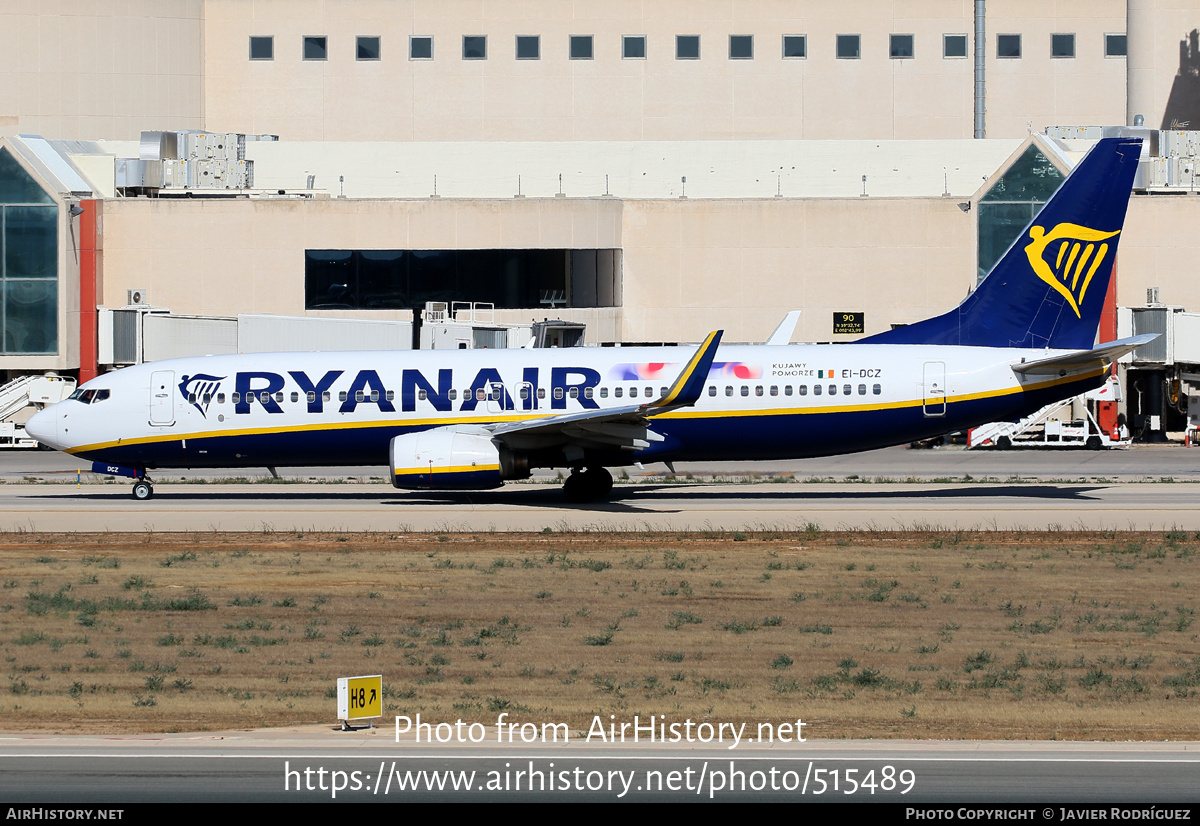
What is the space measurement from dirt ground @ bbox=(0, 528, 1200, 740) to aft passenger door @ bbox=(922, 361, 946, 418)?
654 cm

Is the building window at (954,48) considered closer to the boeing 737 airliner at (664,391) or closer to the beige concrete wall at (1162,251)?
the beige concrete wall at (1162,251)

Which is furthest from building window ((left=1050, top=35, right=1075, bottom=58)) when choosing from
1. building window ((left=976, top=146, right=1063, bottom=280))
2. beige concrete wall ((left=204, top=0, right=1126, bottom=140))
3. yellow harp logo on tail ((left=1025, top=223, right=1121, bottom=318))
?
yellow harp logo on tail ((left=1025, top=223, right=1121, bottom=318))

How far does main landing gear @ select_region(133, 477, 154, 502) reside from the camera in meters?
37.9

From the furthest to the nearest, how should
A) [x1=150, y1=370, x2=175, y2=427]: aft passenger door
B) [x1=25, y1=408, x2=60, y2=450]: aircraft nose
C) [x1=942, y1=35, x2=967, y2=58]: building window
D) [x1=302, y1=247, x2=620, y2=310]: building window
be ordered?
[x1=942, y1=35, x2=967, y2=58]: building window
[x1=302, y1=247, x2=620, y2=310]: building window
[x1=25, y1=408, x2=60, y2=450]: aircraft nose
[x1=150, y1=370, x2=175, y2=427]: aft passenger door

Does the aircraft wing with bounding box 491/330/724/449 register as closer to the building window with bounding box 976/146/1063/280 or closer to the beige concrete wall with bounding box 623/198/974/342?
the beige concrete wall with bounding box 623/198/974/342

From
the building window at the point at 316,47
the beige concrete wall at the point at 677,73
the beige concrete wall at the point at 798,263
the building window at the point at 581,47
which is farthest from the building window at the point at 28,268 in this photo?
the building window at the point at 581,47

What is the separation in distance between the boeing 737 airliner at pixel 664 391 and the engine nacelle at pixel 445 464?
3.91ft

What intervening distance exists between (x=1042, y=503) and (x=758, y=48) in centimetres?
4155

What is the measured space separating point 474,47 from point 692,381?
43.6m

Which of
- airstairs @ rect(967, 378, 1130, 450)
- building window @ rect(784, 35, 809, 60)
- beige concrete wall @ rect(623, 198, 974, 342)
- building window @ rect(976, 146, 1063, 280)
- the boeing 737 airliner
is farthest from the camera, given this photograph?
building window @ rect(784, 35, 809, 60)

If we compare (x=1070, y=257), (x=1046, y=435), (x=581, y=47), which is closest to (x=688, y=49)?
(x=581, y=47)

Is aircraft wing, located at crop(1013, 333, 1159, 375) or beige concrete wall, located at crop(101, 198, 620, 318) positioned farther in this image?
beige concrete wall, located at crop(101, 198, 620, 318)

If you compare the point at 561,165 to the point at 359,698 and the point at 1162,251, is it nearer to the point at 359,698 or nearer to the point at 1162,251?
the point at 1162,251

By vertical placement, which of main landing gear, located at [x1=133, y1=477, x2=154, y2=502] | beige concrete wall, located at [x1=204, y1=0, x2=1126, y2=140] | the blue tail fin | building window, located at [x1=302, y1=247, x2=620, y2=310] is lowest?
main landing gear, located at [x1=133, y1=477, x2=154, y2=502]
